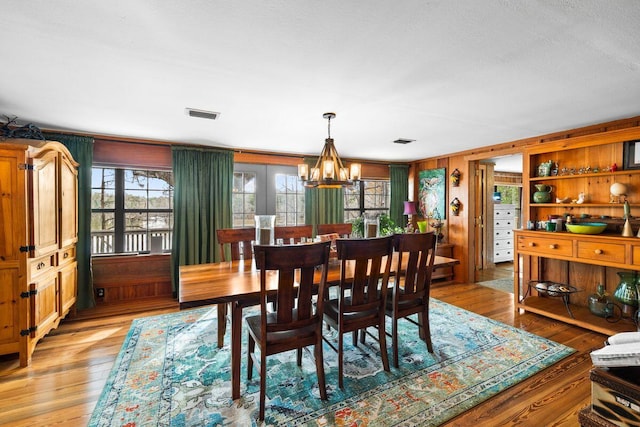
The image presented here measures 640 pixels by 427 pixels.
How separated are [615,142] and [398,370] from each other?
3306 mm

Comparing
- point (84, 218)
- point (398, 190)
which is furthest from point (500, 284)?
point (84, 218)

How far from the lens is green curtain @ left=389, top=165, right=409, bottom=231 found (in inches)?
237

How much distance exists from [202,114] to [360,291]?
7.62 ft

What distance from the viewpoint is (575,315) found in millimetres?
3244

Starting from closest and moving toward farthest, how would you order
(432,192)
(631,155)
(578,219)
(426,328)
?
(426,328) → (631,155) → (578,219) → (432,192)

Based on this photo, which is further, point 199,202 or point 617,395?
point 199,202

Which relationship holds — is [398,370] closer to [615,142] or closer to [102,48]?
[102,48]

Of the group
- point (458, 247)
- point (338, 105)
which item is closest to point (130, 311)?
point (338, 105)

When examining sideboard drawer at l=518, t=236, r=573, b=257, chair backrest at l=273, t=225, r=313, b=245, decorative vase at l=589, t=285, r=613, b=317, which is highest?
chair backrest at l=273, t=225, r=313, b=245

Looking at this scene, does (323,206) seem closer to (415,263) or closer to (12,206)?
(415,263)

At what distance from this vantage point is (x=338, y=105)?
2.71 meters

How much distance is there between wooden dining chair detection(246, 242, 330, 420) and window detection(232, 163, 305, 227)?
305 centimetres

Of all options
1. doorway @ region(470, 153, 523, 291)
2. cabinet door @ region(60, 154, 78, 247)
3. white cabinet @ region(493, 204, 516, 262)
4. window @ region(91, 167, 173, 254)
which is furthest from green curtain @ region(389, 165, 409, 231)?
cabinet door @ region(60, 154, 78, 247)

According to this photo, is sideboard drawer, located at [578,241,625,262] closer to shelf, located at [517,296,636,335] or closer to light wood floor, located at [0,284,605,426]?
shelf, located at [517,296,636,335]
